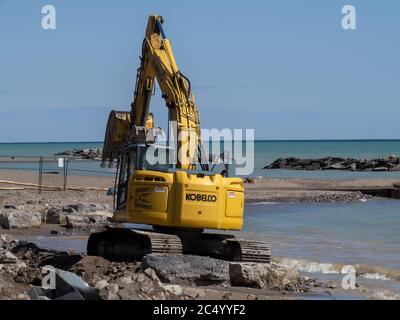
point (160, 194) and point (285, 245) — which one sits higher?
point (160, 194)

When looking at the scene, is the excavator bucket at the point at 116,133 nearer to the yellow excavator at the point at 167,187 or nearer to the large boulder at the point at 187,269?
the yellow excavator at the point at 167,187

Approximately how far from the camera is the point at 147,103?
1623 cm

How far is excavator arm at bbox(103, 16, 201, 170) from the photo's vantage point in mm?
14445

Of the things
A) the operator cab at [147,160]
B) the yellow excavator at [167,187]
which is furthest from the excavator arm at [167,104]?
the operator cab at [147,160]

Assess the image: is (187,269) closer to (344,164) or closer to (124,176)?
(124,176)

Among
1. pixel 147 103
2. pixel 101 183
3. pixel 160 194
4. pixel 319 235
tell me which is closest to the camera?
pixel 160 194

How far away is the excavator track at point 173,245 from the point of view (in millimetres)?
13938

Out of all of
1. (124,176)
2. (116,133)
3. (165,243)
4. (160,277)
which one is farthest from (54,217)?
(160,277)

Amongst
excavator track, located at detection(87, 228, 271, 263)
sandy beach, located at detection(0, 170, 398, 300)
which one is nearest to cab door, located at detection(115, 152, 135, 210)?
excavator track, located at detection(87, 228, 271, 263)

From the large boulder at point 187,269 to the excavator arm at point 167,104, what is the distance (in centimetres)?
189
